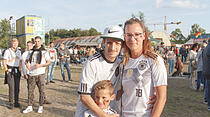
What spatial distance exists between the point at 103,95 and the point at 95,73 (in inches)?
8.7

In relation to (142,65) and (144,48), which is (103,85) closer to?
(142,65)

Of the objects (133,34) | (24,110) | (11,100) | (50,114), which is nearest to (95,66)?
(133,34)

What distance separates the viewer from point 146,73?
179cm

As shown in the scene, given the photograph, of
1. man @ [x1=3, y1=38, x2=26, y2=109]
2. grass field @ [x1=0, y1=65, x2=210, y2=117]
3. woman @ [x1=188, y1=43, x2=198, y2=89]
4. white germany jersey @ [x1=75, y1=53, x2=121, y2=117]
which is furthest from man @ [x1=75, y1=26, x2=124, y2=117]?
woman @ [x1=188, y1=43, x2=198, y2=89]

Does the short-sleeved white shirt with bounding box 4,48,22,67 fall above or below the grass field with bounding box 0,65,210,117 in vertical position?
above

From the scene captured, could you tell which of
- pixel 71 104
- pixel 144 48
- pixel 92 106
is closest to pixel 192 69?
pixel 71 104

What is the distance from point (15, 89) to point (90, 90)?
Answer: 4.99 meters

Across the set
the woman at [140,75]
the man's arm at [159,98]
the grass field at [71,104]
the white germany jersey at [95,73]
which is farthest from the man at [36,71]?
the man's arm at [159,98]

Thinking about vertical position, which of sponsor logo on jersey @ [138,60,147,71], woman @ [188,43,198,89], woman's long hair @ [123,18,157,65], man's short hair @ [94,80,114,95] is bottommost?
woman @ [188,43,198,89]

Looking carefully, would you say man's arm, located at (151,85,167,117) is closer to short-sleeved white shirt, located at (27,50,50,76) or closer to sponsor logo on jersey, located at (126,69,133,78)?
sponsor logo on jersey, located at (126,69,133,78)

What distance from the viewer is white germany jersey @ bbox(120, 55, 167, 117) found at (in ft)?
5.73

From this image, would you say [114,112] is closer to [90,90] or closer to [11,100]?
[90,90]

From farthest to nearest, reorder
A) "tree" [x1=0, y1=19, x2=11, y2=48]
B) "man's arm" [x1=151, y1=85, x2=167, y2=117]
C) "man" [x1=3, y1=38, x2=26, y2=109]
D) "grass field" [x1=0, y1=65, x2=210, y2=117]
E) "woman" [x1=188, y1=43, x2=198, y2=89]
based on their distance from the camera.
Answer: "tree" [x1=0, y1=19, x2=11, y2=48]
"woman" [x1=188, y1=43, x2=198, y2=89]
"man" [x1=3, y1=38, x2=26, y2=109]
"grass field" [x1=0, y1=65, x2=210, y2=117]
"man's arm" [x1=151, y1=85, x2=167, y2=117]

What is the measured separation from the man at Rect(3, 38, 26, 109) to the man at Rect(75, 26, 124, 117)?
4.55 m
